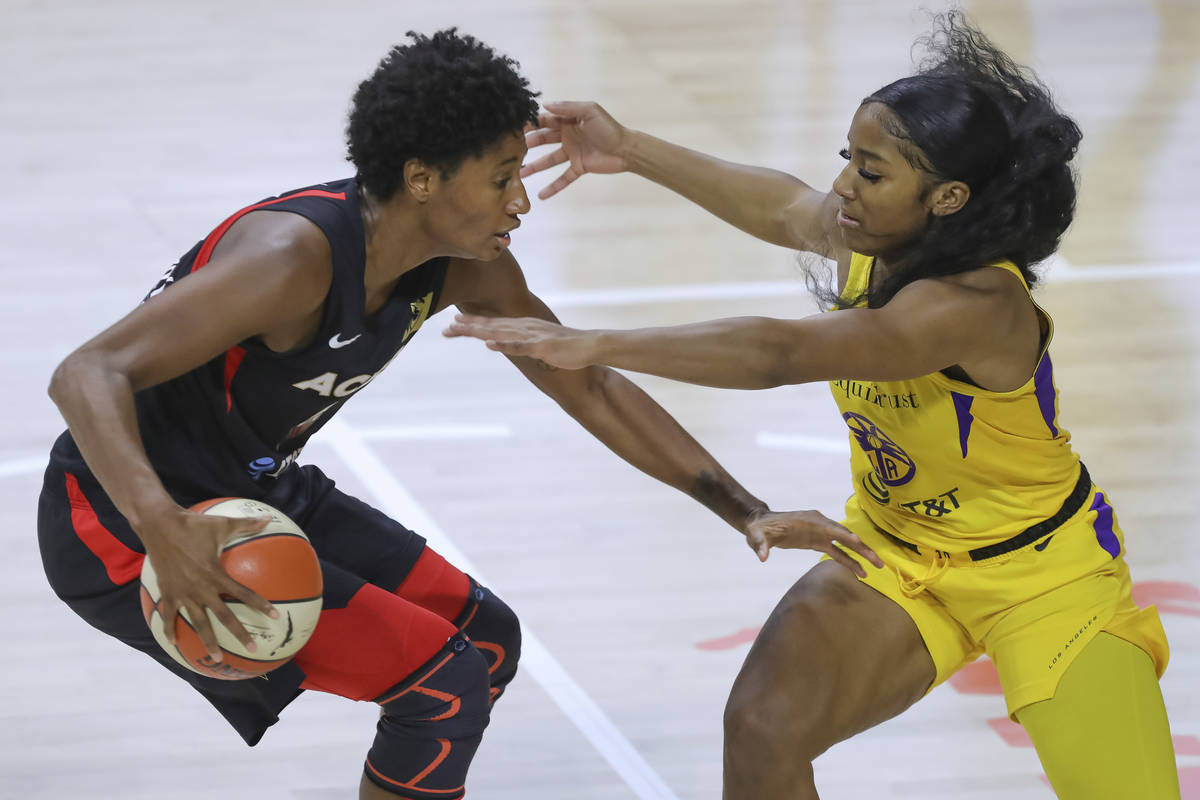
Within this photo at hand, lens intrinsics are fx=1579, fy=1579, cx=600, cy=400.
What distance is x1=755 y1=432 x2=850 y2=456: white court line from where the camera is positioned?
5285mm

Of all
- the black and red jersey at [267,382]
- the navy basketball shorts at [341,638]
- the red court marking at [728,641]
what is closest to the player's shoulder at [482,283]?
the black and red jersey at [267,382]

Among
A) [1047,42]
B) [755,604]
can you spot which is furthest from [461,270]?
[1047,42]

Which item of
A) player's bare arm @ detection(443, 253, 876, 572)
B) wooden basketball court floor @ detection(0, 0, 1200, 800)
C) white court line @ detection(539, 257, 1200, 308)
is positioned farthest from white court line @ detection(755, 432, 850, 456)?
player's bare arm @ detection(443, 253, 876, 572)

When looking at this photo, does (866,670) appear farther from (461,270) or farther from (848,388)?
(461,270)

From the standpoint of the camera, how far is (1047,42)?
9.41 m

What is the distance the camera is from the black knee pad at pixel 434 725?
2996 mm

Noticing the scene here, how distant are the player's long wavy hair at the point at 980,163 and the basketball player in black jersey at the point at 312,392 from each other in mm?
596

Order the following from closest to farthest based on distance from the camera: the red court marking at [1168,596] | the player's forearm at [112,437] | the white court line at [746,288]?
the player's forearm at [112,437] < the red court marking at [1168,596] < the white court line at [746,288]

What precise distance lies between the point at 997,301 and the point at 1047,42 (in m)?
7.06

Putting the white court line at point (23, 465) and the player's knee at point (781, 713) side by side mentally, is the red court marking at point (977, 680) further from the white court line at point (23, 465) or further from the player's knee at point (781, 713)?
the white court line at point (23, 465)

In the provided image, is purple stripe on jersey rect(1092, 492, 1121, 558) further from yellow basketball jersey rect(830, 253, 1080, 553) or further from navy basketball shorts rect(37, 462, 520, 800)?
navy basketball shorts rect(37, 462, 520, 800)

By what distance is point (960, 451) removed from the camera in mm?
3094

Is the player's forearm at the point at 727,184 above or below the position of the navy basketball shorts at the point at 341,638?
above

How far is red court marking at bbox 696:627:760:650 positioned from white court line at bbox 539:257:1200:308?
7.01 ft
